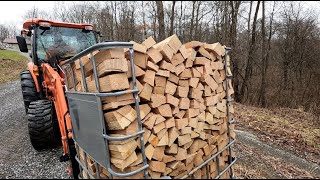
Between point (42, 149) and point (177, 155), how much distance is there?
10.0ft

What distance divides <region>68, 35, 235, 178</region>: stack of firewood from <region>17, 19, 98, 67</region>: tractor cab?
2159 mm

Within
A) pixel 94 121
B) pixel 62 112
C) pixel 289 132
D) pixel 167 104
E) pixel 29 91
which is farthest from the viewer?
pixel 289 132

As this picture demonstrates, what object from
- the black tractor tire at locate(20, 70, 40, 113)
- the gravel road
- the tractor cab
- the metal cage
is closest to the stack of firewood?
the metal cage

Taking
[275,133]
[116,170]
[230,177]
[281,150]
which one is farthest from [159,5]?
[116,170]

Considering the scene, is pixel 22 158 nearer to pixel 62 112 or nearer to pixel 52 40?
pixel 62 112

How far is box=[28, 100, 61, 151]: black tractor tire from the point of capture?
448cm

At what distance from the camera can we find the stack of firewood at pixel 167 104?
8.56 feet

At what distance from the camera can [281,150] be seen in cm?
613

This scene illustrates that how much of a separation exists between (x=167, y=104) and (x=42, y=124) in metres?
2.61

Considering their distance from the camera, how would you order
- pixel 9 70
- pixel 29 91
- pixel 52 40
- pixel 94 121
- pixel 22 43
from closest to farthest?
1. pixel 94 121
2. pixel 52 40
3. pixel 22 43
4. pixel 29 91
5. pixel 9 70

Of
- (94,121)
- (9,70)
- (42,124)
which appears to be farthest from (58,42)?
(9,70)

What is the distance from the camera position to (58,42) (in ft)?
18.2

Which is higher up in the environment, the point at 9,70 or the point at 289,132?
the point at 9,70

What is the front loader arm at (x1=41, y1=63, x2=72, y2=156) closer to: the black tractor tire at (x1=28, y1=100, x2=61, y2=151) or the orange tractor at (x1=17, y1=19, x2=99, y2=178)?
the orange tractor at (x1=17, y1=19, x2=99, y2=178)
